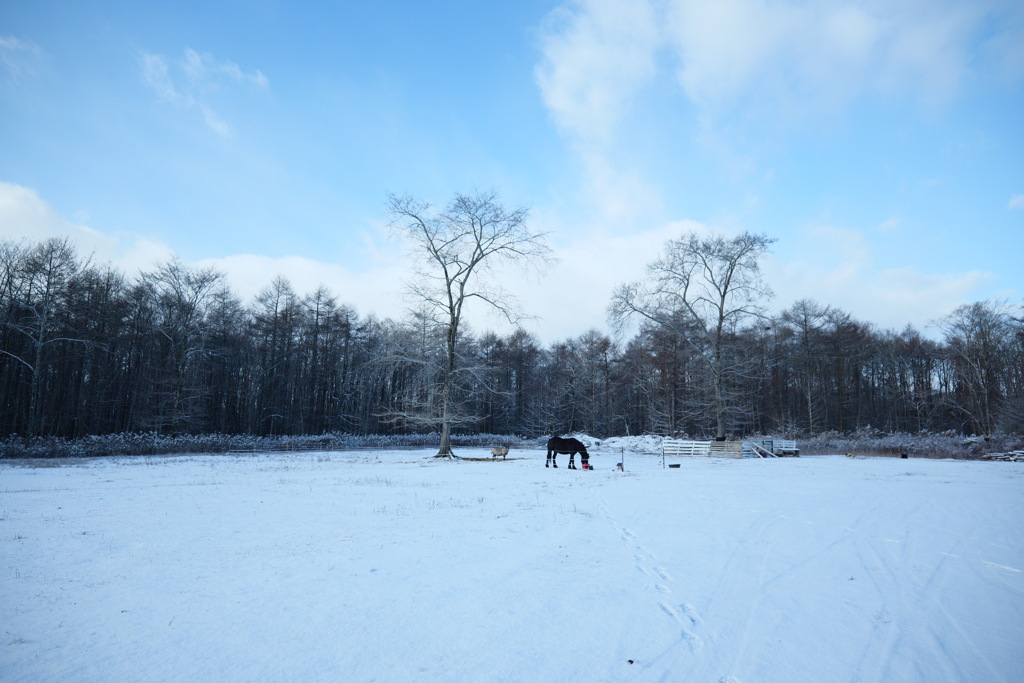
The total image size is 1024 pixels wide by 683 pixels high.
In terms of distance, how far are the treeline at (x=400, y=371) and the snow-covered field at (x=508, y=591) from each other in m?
16.5

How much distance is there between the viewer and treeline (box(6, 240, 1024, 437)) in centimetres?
2956

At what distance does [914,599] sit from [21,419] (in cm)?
4591

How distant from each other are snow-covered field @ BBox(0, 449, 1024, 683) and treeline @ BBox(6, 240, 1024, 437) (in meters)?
16.5

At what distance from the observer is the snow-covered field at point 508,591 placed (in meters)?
3.49

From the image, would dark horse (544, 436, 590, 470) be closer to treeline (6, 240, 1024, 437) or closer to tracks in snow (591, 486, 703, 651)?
treeline (6, 240, 1024, 437)

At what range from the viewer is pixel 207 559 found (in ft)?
18.9

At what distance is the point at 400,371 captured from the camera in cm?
4888

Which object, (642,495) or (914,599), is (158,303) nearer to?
(642,495)

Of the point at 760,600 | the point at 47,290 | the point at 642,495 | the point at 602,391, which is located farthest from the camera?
the point at 602,391

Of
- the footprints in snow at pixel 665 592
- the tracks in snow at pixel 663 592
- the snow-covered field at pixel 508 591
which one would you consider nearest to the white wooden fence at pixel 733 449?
the snow-covered field at pixel 508 591

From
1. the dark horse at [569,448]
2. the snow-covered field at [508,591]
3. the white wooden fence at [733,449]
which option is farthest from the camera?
the white wooden fence at [733,449]

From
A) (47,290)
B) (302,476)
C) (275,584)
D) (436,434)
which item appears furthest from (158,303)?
(275,584)

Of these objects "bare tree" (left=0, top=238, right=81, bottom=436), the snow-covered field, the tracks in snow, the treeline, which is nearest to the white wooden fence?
the treeline

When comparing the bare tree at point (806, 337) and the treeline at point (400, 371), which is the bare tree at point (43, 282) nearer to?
the treeline at point (400, 371)
